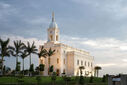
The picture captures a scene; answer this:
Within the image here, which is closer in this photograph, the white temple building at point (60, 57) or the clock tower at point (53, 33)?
the white temple building at point (60, 57)

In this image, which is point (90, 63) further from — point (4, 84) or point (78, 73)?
point (4, 84)

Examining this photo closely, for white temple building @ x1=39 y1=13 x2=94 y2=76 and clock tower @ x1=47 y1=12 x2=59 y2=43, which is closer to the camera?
white temple building @ x1=39 y1=13 x2=94 y2=76

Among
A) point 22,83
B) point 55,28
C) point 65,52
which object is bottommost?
point 22,83

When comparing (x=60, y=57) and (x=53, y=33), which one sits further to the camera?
(x=53, y=33)

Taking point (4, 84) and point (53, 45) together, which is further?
point (53, 45)

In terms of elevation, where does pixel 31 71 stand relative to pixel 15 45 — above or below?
below

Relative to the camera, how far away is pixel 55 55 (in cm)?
6141

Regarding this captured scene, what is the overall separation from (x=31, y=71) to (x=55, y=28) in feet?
62.0

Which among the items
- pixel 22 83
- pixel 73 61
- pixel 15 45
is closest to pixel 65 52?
pixel 73 61

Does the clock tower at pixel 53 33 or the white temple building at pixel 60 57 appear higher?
the clock tower at pixel 53 33

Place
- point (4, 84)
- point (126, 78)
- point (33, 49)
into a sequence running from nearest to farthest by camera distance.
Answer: point (126, 78) → point (4, 84) → point (33, 49)

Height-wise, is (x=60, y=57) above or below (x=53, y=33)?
below

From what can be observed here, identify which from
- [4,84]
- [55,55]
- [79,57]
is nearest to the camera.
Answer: [4,84]

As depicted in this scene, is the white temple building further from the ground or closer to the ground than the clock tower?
closer to the ground
